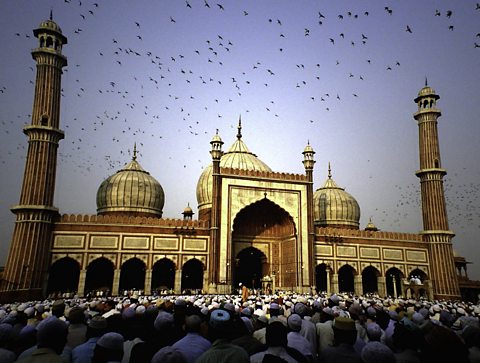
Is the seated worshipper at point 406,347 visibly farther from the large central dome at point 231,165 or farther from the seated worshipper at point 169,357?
the large central dome at point 231,165

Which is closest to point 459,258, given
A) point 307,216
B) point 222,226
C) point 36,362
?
point 307,216

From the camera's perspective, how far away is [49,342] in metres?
3.33

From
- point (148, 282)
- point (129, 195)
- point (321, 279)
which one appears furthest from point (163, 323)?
point (321, 279)

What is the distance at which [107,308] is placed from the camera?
8258mm

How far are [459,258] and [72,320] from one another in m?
39.5

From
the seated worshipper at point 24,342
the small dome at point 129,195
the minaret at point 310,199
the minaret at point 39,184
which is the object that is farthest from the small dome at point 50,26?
the seated worshipper at point 24,342

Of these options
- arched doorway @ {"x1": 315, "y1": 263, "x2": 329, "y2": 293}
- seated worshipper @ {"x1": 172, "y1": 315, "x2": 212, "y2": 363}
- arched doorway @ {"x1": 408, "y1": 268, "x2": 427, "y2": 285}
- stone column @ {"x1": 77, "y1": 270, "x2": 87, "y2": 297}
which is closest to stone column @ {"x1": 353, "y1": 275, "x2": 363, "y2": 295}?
arched doorway @ {"x1": 315, "y1": 263, "x2": 329, "y2": 293}

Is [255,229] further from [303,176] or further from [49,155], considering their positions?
[49,155]

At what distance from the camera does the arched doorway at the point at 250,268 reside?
30.2 meters

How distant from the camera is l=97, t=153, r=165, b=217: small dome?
99.1ft

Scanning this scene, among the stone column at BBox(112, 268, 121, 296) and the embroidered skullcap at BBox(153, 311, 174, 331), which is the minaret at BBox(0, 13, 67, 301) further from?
the embroidered skullcap at BBox(153, 311, 174, 331)

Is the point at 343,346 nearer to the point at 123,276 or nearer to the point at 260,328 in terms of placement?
the point at 260,328

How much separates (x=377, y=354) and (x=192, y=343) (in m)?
1.85

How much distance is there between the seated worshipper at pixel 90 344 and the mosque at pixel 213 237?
19.5 meters
